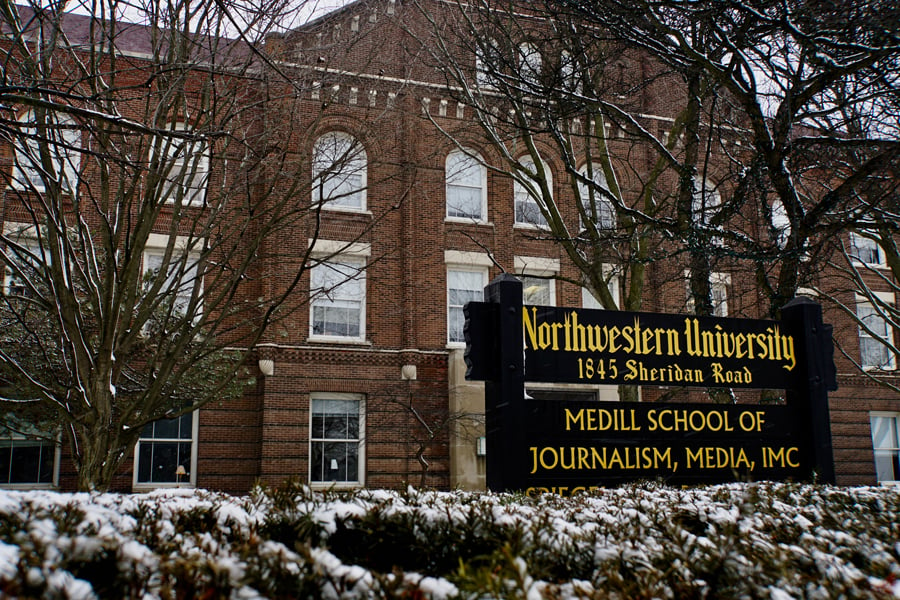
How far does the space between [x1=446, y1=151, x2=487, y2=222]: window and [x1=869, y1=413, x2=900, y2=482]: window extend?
15.6 metres

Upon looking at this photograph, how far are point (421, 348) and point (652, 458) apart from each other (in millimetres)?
16018

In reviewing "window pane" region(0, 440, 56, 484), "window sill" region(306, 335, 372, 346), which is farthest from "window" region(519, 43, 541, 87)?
"window pane" region(0, 440, 56, 484)

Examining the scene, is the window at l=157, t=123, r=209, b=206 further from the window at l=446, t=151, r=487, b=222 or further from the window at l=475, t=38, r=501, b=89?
the window at l=446, t=151, r=487, b=222

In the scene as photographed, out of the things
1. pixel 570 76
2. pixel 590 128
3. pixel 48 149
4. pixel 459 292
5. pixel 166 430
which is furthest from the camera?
pixel 459 292

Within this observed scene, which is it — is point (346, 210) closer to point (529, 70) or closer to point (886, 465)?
point (529, 70)

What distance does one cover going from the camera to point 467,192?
24.4 metres

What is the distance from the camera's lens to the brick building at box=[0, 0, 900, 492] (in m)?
20.8

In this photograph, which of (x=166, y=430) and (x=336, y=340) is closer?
(x=166, y=430)

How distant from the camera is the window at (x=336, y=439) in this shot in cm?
2158

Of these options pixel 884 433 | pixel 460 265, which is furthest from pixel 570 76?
pixel 884 433

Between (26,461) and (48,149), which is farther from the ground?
(48,149)

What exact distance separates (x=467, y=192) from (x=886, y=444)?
1711 centimetres

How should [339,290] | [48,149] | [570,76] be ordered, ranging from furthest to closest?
[339,290], [570,76], [48,149]

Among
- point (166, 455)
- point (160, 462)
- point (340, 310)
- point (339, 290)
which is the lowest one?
point (160, 462)
